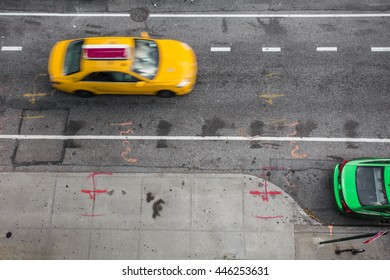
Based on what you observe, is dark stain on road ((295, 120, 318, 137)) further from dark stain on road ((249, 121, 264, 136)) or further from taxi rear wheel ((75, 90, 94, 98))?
taxi rear wheel ((75, 90, 94, 98))

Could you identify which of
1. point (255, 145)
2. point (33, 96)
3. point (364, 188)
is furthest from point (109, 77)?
point (364, 188)

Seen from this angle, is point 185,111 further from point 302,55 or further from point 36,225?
point 36,225

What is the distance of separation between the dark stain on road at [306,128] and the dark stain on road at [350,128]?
926 millimetres

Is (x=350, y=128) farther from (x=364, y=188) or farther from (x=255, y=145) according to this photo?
(x=255, y=145)

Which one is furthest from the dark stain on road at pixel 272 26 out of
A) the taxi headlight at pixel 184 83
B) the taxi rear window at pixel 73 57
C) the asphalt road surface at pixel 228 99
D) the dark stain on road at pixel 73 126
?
the dark stain on road at pixel 73 126

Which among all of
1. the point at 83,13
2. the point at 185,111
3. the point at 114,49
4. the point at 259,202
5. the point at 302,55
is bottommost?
the point at 259,202

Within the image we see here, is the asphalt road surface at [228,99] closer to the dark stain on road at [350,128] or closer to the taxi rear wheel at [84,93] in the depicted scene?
the dark stain on road at [350,128]

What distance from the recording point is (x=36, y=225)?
1113cm

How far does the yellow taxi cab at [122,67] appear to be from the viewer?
11.3m

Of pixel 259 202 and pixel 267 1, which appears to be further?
pixel 267 1

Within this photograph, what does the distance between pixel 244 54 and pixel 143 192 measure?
5.65m
